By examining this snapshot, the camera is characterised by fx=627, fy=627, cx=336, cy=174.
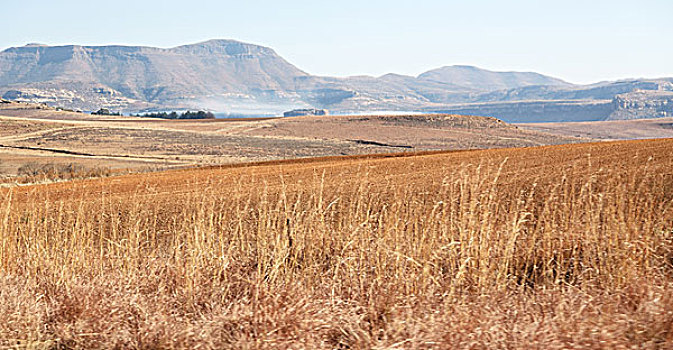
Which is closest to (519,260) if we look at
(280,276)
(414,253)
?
(414,253)

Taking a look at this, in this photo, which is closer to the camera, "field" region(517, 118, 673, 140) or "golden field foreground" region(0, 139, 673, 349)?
"golden field foreground" region(0, 139, 673, 349)

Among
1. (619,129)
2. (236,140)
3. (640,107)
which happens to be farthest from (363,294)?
(640,107)

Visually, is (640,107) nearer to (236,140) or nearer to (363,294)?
(236,140)

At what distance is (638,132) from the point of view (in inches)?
3504

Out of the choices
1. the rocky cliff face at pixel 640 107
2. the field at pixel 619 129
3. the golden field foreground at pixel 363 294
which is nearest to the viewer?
the golden field foreground at pixel 363 294

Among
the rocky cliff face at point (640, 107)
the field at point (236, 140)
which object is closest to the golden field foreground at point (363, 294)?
the field at point (236, 140)

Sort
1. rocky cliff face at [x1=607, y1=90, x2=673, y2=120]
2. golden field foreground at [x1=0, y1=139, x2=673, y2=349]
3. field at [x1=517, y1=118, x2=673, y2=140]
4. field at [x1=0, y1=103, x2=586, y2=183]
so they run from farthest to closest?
rocky cliff face at [x1=607, y1=90, x2=673, y2=120] → field at [x1=517, y1=118, x2=673, y2=140] → field at [x1=0, y1=103, x2=586, y2=183] → golden field foreground at [x1=0, y1=139, x2=673, y2=349]

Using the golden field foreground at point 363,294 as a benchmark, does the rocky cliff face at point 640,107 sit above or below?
above

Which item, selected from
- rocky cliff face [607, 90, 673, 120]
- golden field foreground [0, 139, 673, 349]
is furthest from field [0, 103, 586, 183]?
rocky cliff face [607, 90, 673, 120]

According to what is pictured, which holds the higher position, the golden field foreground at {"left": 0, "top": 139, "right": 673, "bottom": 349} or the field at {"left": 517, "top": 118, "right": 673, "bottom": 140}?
the golden field foreground at {"left": 0, "top": 139, "right": 673, "bottom": 349}

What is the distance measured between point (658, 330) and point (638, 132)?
93351 millimetres

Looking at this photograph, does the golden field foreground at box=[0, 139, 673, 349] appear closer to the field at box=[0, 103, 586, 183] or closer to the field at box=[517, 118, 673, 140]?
the field at box=[0, 103, 586, 183]

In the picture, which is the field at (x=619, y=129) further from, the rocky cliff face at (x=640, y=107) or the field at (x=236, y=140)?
the rocky cliff face at (x=640, y=107)

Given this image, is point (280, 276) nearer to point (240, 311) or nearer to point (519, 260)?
point (240, 311)
